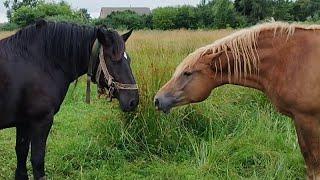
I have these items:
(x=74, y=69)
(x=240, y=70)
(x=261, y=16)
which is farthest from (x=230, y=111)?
(x=261, y=16)

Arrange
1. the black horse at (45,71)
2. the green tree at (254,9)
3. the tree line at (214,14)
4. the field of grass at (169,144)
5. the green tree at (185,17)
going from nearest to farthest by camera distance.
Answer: the black horse at (45,71), the field of grass at (169,144), the tree line at (214,14), the green tree at (254,9), the green tree at (185,17)

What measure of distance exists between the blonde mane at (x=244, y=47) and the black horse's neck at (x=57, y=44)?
0.97 metres

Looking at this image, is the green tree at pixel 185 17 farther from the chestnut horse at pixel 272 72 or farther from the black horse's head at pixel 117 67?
the chestnut horse at pixel 272 72

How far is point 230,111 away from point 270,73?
195cm

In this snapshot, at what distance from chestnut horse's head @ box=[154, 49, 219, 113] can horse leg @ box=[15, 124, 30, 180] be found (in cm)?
125

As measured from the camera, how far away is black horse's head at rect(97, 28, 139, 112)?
3787 mm

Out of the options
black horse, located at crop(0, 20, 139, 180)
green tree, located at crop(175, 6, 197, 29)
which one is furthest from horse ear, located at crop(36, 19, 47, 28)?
green tree, located at crop(175, 6, 197, 29)

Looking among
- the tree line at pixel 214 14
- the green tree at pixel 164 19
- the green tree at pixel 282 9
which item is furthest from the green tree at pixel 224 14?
the green tree at pixel 164 19

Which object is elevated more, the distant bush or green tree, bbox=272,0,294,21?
green tree, bbox=272,0,294,21

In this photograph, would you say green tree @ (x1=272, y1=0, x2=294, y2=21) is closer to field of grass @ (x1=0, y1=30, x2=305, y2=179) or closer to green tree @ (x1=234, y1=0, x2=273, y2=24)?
green tree @ (x1=234, y1=0, x2=273, y2=24)

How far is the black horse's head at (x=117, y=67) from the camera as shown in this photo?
3.79m

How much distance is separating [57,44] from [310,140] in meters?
2.35

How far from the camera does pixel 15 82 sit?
3.52 meters

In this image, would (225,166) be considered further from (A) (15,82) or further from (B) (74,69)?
(A) (15,82)
